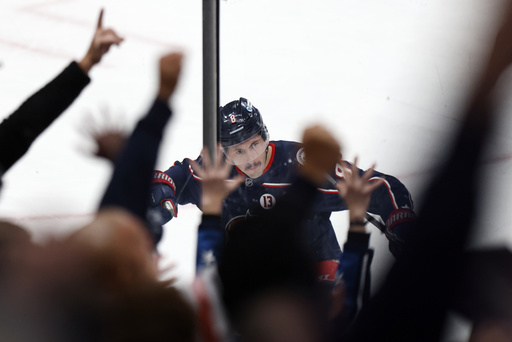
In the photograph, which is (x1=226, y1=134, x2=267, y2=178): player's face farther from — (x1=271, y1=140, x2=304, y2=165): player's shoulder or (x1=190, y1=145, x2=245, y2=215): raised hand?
(x1=190, y1=145, x2=245, y2=215): raised hand

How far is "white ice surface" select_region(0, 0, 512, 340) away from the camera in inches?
67.5

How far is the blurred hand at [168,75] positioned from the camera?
82 cm

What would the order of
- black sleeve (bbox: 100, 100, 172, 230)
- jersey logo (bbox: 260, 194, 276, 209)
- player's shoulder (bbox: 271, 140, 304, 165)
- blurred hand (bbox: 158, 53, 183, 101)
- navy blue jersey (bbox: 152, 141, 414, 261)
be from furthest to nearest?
player's shoulder (bbox: 271, 140, 304, 165) → jersey logo (bbox: 260, 194, 276, 209) → navy blue jersey (bbox: 152, 141, 414, 261) → blurred hand (bbox: 158, 53, 183, 101) → black sleeve (bbox: 100, 100, 172, 230)

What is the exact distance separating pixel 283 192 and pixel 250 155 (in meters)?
0.24

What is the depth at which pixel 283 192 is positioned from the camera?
54.8 inches

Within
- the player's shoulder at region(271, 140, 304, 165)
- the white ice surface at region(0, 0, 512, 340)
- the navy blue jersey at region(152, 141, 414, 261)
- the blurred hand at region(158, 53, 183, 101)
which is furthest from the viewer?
the white ice surface at region(0, 0, 512, 340)

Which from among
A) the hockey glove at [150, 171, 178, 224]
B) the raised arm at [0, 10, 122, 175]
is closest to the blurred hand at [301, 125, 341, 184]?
the raised arm at [0, 10, 122, 175]

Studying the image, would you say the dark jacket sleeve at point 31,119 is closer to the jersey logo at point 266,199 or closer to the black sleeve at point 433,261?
the black sleeve at point 433,261

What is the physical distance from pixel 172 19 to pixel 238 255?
1.71 metres

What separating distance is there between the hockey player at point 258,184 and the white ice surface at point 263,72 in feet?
0.18

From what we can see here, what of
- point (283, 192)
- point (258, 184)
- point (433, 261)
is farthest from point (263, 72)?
Result: point (433, 261)

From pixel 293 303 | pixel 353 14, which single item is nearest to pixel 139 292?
pixel 293 303

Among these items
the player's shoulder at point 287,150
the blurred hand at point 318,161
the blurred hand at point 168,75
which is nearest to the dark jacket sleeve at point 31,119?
the blurred hand at point 168,75

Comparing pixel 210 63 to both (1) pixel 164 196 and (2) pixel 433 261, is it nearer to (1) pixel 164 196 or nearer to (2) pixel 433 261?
(2) pixel 433 261
